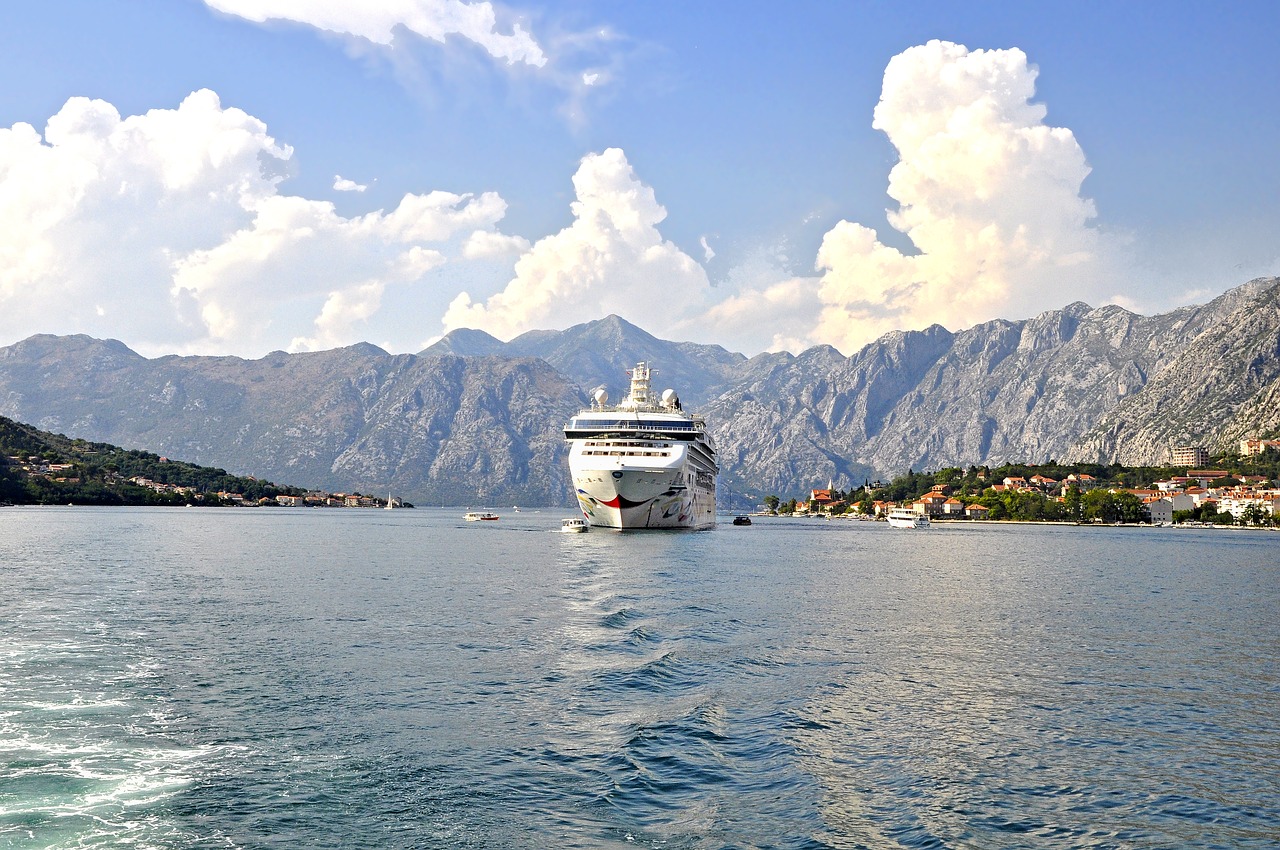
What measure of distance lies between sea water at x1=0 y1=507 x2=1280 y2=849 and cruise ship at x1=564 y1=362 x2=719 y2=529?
48.1 meters

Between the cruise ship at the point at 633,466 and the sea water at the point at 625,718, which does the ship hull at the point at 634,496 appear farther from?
the sea water at the point at 625,718

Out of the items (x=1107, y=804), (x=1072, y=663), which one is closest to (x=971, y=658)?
(x=1072, y=663)

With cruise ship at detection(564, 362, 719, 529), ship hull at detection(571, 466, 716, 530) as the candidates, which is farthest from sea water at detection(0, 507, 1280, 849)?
cruise ship at detection(564, 362, 719, 529)

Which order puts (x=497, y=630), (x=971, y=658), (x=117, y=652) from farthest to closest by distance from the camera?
(x=497, y=630), (x=971, y=658), (x=117, y=652)

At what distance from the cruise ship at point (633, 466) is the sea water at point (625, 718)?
158ft

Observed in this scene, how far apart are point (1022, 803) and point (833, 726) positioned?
6.44 meters

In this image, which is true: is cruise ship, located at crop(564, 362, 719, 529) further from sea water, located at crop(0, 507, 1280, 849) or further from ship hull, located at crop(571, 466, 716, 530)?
sea water, located at crop(0, 507, 1280, 849)

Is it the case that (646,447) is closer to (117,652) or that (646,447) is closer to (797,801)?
(117,652)

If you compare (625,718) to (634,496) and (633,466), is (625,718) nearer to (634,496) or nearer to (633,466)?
(633,466)

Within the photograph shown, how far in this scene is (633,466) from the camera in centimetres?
10325

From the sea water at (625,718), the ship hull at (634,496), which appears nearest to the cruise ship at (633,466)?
the ship hull at (634,496)

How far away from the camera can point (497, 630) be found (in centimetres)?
3975

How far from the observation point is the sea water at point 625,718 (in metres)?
17.7

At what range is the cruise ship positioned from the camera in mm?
104188
